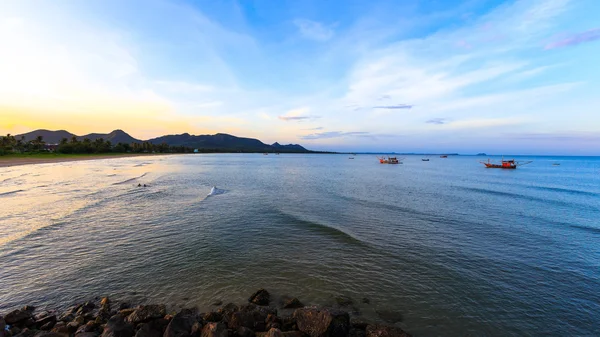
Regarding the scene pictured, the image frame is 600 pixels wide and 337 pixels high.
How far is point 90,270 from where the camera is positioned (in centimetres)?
1351

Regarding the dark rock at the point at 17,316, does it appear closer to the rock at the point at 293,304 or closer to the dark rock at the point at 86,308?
the dark rock at the point at 86,308

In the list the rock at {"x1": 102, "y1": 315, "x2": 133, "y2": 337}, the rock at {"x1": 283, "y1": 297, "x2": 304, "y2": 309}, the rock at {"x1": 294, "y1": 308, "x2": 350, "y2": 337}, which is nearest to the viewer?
the rock at {"x1": 102, "y1": 315, "x2": 133, "y2": 337}

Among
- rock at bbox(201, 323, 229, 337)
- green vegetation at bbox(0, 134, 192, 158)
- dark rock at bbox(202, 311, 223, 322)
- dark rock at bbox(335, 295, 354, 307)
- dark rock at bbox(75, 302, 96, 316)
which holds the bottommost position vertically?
dark rock at bbox(335, 295, 354, 307)

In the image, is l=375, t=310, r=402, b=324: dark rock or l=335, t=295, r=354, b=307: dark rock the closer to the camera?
l=375, t=310, r=402, b=324: dark rock

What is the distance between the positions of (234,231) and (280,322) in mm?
12294

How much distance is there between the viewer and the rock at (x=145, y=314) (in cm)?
893

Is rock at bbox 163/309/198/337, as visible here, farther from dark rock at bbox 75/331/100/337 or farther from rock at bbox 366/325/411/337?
rock at bbox 366/325/411/337

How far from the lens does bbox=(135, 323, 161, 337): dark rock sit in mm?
8152

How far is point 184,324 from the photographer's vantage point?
8609mm

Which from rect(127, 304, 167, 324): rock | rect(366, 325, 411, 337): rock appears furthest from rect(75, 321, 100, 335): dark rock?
rect(366, 325, 411, 337): rock

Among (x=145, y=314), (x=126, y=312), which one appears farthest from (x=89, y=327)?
(x=145, y=314)

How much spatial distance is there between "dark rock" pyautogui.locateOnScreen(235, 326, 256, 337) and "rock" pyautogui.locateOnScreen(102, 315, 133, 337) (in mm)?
3355

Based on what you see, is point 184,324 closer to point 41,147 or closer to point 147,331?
point 147,331

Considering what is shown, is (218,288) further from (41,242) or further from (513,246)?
(513,246)
